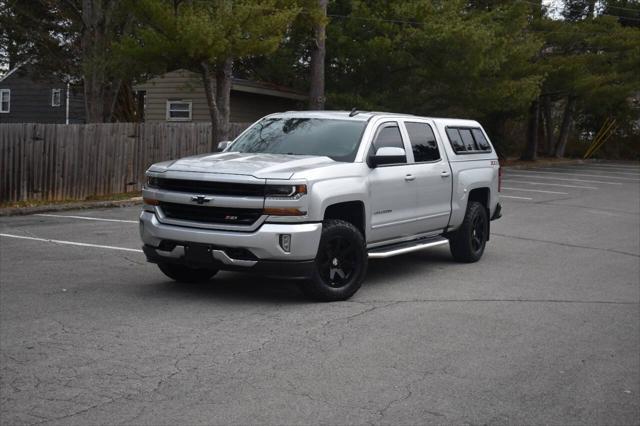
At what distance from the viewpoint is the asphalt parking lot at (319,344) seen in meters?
5.32

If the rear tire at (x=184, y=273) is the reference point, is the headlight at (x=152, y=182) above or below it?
above

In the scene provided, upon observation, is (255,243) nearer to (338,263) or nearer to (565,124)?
(338,263)

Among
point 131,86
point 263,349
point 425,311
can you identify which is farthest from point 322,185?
point 131,86

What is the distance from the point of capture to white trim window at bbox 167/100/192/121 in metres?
32.7

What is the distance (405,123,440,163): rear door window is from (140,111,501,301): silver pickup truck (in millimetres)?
15

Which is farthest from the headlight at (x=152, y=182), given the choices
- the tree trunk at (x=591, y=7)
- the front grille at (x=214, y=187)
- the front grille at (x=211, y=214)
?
the tree trunk at (x=591, y=7)

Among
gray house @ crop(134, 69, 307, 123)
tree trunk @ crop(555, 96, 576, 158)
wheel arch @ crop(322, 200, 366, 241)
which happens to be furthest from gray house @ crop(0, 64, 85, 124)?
wheel arch @ crop(322, 200, 366, 241)

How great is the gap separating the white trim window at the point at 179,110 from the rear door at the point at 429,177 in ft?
76.3

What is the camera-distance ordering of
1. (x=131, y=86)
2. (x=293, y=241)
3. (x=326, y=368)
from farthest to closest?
(x=131, y=86) → (x=293, y=241) → (x=326, y=368)

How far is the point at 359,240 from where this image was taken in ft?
27.9

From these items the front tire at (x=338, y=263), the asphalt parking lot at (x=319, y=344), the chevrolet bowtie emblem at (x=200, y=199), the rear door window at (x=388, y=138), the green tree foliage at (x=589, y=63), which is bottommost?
the asphalt parking lot at (x=319, y=344)

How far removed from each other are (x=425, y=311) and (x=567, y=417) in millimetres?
2849

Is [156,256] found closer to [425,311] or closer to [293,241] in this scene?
[293,241]

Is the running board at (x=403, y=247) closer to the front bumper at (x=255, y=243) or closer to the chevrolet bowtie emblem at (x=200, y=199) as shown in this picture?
the front bumper at (x=255, y=243)
